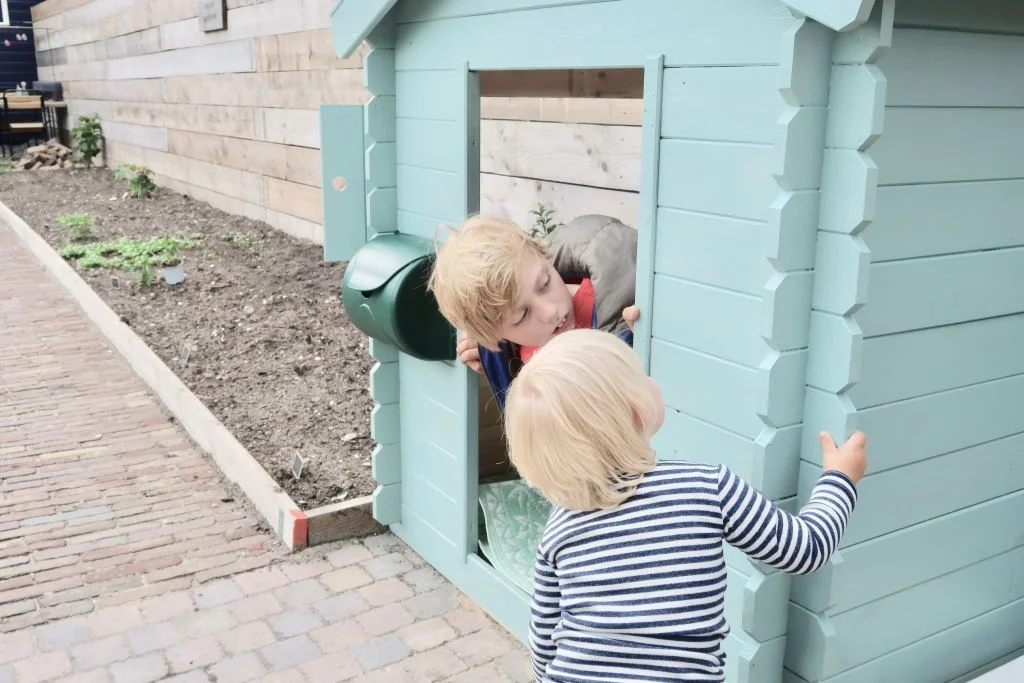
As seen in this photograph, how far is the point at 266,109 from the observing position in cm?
877

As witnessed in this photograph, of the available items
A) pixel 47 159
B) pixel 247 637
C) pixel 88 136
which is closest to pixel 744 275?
pixel 247 637

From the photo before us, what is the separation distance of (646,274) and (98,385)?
4607 millimetres

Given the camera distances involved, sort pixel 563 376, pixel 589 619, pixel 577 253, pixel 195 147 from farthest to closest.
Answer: pixel 195 147
pixel 577 253
pixel 589 619
pixel 563 376

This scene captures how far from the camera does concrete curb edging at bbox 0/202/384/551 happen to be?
390cm

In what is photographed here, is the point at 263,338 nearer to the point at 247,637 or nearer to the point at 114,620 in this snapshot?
the point at 114,620

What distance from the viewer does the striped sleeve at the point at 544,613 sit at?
1.94 metres

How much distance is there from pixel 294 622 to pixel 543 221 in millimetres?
2262

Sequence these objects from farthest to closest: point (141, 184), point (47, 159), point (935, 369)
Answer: point (47, 159)
point (141, 184)
point (935, 369)

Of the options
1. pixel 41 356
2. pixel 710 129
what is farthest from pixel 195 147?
pixel 710 129

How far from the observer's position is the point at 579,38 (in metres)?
2.56

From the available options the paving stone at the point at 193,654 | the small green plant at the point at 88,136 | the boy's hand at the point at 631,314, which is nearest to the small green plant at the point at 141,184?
the small green plant at the point at 88,136

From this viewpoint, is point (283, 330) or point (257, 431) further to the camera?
point (283, 330)

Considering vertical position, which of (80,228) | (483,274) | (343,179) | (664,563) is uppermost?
(343,179)

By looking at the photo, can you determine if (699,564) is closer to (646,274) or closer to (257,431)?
(646,274)
